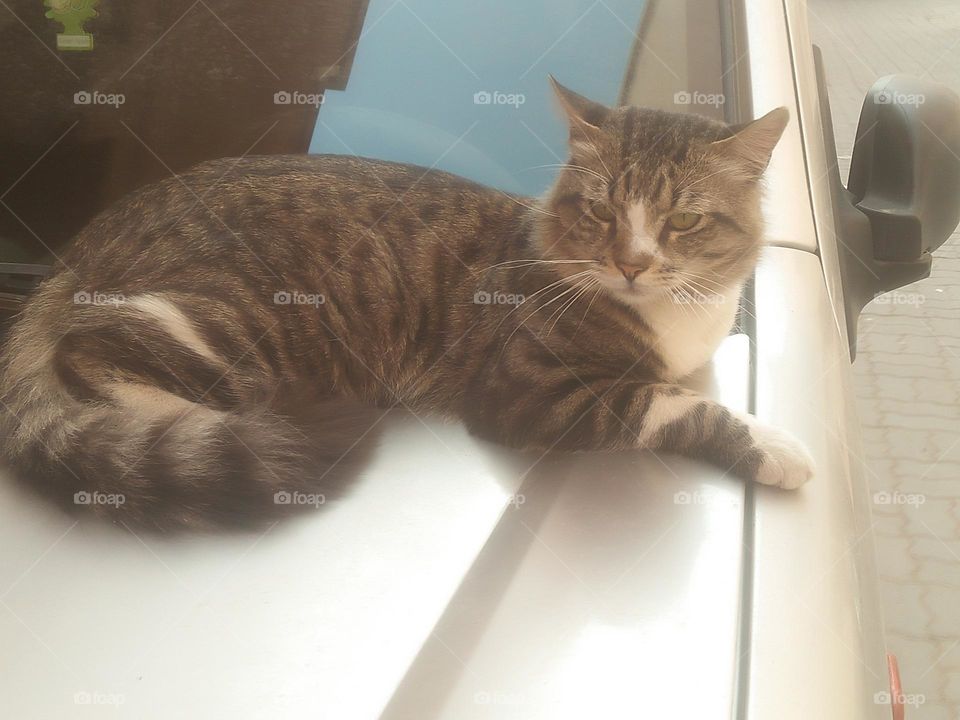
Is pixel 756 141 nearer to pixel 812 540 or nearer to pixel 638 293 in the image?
pixel 638 293

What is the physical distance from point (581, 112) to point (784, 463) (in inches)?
33.7

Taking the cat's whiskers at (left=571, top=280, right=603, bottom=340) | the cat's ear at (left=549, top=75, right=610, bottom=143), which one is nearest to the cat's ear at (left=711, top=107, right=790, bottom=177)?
the cat's ear at (left=549, top=75, right=610, bottom=143)

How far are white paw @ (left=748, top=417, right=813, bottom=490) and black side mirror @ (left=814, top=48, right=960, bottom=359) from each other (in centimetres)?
66

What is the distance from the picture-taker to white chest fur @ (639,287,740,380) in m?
1.63

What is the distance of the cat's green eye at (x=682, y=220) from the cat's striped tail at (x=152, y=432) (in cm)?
70

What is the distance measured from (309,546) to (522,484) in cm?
34

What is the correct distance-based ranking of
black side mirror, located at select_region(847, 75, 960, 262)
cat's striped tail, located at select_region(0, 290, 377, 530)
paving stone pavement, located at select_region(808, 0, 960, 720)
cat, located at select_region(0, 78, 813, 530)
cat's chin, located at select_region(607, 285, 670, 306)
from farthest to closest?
paving stone pavement, located at select_region(808, 0, 960, 720) < cat's chin, located at select_region(607, 285, 670, 306) < black side mirror, located at select_region(847, 75, 960, 262) < cat, located at select_region(0, 78, 813, 530) < cat's striped tail, located at select_region(0, 290, 377, 530)

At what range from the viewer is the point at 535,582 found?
1.01 meters

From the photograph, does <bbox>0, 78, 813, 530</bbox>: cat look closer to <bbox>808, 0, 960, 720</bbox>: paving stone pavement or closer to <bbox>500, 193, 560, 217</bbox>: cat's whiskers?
<bbox>500, 193, 560, 217</bbox>: cat's whiskers

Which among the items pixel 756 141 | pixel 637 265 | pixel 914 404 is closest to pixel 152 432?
pixel 637 265

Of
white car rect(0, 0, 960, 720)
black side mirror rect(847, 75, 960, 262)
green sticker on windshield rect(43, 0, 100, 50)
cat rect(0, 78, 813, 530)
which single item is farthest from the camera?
green sticker on windshield rect(43, 0, 100, 50)

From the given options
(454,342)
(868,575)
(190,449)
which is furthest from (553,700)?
(454,342)

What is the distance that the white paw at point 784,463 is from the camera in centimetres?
118

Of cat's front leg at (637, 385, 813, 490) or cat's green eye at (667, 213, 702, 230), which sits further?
cat's green eye at (667, 213, 702, 230)
